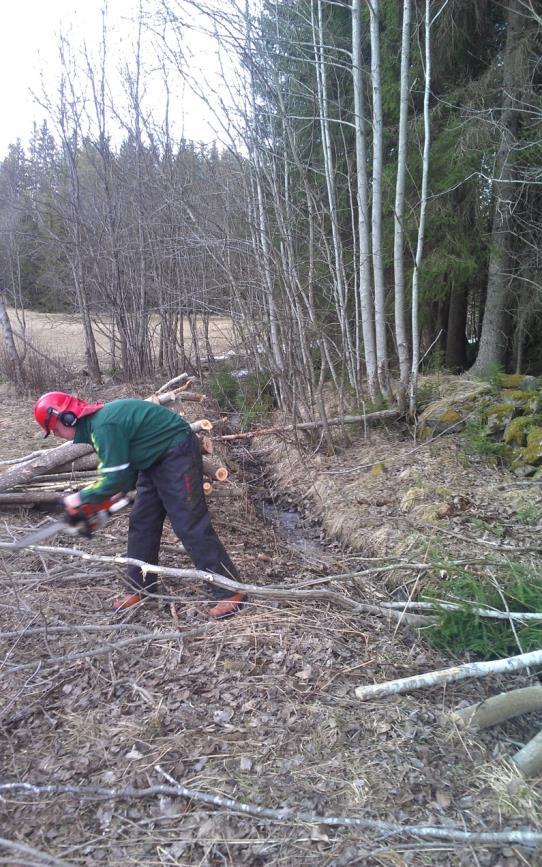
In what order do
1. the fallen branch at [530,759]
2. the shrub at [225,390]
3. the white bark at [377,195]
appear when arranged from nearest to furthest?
the fallen branch at [530,759], the white bark at [377,195], the shrub at [225,390]

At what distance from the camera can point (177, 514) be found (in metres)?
3.90

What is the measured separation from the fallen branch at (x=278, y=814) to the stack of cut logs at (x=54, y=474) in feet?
11.7

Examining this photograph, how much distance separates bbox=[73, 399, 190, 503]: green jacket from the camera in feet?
11.5

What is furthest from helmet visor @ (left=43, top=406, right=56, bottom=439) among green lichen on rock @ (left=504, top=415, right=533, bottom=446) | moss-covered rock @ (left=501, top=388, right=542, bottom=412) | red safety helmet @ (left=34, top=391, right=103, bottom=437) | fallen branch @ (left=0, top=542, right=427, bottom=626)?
moss-covered rock @ (left=501, top=388, right=542, bottom=412)

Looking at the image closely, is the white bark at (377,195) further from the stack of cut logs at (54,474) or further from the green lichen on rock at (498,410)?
the stack of cut logs at (54,474)

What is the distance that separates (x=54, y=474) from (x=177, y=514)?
2.94 metres

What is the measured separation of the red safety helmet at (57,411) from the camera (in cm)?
356

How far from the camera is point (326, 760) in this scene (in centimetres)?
267

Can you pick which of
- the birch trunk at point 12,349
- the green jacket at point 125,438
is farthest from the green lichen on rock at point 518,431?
the birch trunk at point 12,349

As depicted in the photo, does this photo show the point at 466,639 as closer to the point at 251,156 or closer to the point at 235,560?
the point at 235,560

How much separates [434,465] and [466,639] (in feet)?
10.6

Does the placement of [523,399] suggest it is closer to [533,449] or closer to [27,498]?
[533,449]

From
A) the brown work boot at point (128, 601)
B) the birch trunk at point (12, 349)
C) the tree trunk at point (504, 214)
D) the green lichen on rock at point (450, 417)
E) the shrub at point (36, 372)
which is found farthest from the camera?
the shrub at point (36, 372)

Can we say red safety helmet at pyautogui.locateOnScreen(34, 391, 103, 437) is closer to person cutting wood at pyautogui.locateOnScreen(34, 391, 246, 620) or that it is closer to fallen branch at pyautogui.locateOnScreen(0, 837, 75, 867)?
person cutting wood at pyautogui.locateOnScreen(34, 391, 246, 620)
